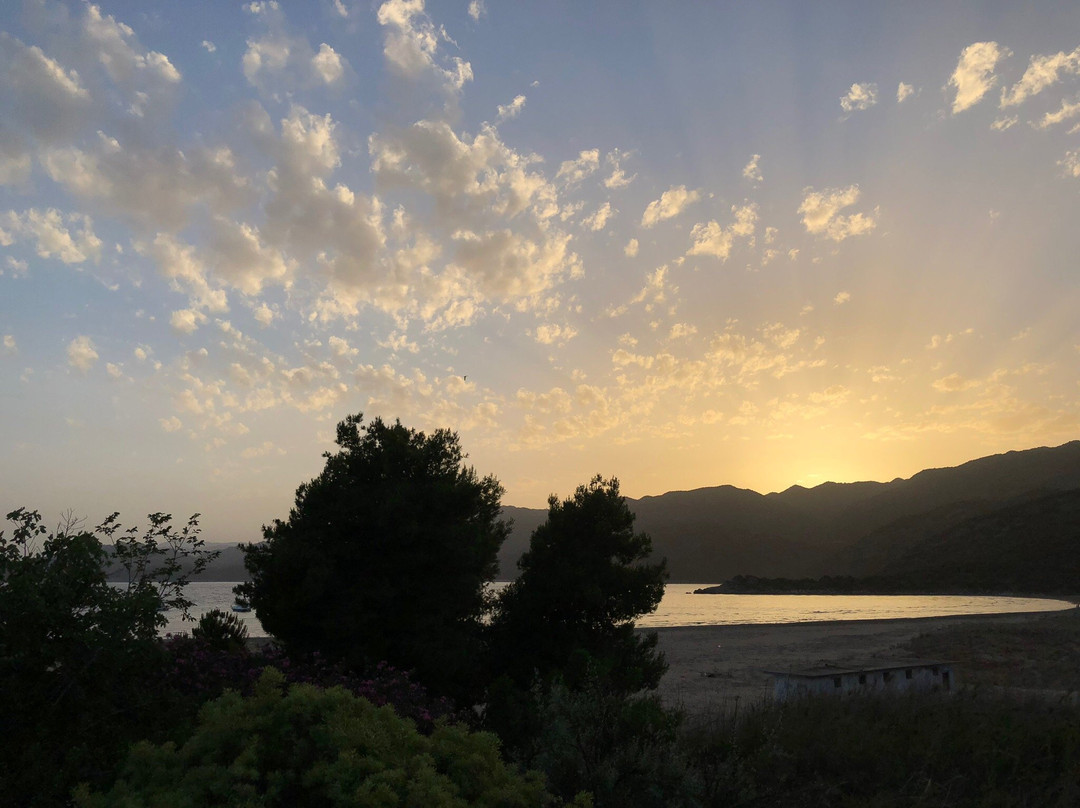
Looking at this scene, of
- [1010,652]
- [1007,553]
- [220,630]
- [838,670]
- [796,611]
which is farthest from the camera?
[1007,553]

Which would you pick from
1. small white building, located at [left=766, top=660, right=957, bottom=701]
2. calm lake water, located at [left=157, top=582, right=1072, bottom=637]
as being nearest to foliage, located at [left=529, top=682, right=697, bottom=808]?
small white building, located at [left=766, top=660, right=957, bottom=701]

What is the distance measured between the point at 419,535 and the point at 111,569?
287 inches

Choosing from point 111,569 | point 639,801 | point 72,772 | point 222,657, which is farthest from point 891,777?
point 111,569

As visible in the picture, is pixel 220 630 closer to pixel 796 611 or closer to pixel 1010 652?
pixel 1010 652

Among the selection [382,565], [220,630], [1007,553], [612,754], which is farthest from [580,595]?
[1007,553]

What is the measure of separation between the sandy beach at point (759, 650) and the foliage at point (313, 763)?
12.4 meters

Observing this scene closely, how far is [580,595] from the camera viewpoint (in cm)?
1645

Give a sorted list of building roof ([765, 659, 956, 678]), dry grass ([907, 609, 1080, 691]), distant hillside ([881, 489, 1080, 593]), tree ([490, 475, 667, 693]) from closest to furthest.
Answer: building roof ([765, 659, 956, 678]) → tree ([490, 475, 667, 693]) → dry grass ([907, 609, 1080, 691]) → distant hillside ([881, 489, 1080, 593])

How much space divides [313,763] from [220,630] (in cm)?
1128

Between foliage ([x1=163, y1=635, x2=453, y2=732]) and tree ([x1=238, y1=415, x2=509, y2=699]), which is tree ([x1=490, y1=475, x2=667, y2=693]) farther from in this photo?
foliage ([x1=163, y1=635, x2=453, y2=732])

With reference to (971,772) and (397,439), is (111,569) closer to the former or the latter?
(397,439)

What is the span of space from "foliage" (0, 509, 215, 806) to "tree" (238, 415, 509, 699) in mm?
6857

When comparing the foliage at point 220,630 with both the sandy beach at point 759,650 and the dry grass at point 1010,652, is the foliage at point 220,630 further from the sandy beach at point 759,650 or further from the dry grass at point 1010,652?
the dry grass at point 1010,652

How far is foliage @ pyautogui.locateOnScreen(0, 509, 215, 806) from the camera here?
20.0 ft
